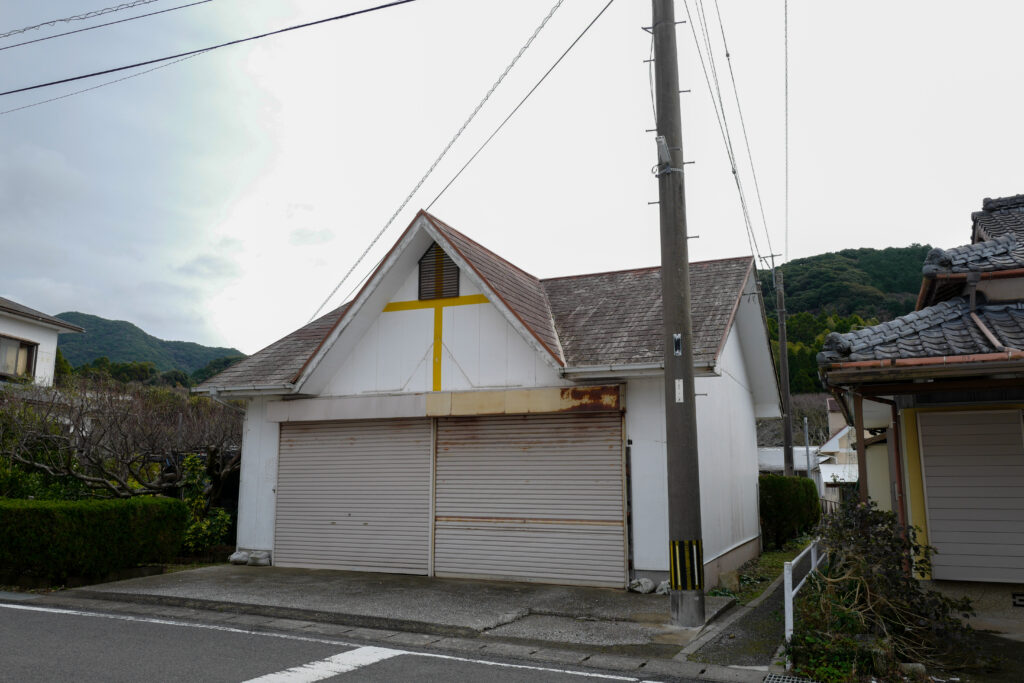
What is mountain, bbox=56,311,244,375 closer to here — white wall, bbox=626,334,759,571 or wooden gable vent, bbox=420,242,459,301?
wooden gable vent, bbox=420,242,459,301

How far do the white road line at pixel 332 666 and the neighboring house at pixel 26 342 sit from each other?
86.0 ft

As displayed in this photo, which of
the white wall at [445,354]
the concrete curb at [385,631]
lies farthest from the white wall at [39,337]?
the concrete curb at [385,631]

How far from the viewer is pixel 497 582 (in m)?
11.1

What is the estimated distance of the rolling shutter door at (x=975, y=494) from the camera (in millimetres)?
7918

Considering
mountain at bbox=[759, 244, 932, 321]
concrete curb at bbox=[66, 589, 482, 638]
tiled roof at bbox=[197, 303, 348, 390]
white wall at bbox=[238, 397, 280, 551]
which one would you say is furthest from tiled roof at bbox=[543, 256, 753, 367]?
mountain at bbox=[759, 244, 932, 321]

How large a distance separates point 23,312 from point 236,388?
21.8 meters

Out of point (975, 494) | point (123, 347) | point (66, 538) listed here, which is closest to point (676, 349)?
point (975, 494)

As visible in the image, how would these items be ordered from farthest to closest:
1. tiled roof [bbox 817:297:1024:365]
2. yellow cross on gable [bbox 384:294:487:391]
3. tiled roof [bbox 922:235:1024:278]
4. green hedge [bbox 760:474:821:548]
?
green hedge [bbox 760:474:821:548] < yellow cross on gable [bbox 384:294:487:391] < tiled roof [bbox 922:235:1024:278] < tiled roof [bbox 817:297:1024:365]

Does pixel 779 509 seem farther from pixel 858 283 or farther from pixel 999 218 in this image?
pixel 858 283

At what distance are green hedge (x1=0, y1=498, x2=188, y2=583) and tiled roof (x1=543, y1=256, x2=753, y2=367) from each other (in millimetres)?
7483

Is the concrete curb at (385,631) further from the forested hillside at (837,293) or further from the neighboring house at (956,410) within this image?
the forested hillside at (837,293)

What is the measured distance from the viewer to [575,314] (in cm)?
1290

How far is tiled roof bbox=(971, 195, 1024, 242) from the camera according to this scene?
11.4 m

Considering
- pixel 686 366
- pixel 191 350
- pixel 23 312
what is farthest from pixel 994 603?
pixel 191 350
